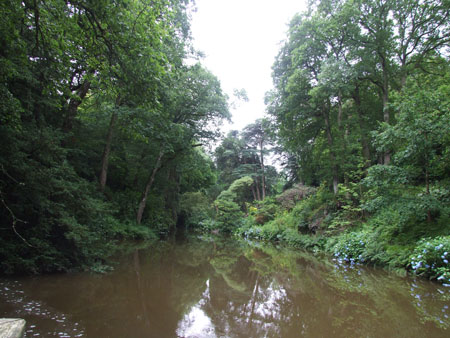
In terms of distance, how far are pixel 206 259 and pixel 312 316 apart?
5020mm

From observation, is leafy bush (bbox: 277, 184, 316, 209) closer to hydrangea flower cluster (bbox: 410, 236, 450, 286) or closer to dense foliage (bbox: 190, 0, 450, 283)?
dense foliage (bbox: 190, 0, 450, 283)

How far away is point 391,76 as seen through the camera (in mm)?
10969

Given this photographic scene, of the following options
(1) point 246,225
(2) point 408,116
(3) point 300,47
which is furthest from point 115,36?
(1) point 246,225

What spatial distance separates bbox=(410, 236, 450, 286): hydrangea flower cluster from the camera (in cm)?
462

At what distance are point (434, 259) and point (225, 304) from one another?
4.15m

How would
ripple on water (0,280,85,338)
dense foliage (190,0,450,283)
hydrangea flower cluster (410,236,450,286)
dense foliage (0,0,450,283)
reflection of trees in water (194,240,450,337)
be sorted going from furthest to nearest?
dense foliage (190,0,450,283)
hydrangea flower cluster (410,236,450,286)
dense foliage (0,0,450,283)
reflection of trees in water (194,240,450,337)
ripple on water (0,280,85,338)

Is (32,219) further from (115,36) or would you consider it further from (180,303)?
(115,36)

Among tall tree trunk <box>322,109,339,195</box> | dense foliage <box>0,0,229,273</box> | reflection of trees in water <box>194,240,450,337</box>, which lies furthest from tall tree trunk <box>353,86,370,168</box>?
dense foliage <box>0,0,229,273</box>

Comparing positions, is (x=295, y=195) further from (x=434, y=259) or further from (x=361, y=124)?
(x=434, y=259)

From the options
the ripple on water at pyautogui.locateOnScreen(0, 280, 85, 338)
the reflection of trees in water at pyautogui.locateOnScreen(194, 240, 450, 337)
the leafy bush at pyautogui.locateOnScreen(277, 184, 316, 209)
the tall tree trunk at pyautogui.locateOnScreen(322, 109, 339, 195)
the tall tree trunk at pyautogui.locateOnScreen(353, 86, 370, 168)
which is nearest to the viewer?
the ripple on water at pyautogui.locateOnScreen(0, 280, 85, 338)

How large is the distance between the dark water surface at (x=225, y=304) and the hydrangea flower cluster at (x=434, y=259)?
0.24 m

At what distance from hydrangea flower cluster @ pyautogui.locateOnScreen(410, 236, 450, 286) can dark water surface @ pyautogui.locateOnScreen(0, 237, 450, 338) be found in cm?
24

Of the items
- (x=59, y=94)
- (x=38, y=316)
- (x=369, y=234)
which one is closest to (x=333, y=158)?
(x=369, y=234)

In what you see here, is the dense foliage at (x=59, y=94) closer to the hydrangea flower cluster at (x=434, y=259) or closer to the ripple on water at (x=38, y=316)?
the ripple on water at (x=38, y=316)
